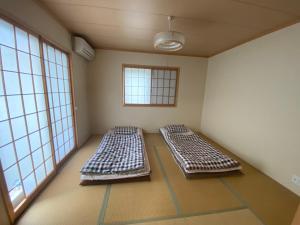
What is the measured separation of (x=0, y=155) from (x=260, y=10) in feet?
10.5

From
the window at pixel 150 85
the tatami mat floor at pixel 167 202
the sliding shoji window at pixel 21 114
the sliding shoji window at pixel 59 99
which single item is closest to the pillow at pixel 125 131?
the window at pixel 150 85

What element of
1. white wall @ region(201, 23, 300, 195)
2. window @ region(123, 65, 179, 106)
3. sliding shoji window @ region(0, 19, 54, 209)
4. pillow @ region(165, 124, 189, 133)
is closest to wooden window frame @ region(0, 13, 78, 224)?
sliding shoji window @ region(0, 19, 54, 209)

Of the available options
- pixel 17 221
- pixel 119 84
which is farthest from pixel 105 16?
pixel 17 221

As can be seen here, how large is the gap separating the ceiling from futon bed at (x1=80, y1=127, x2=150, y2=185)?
2.17 meters

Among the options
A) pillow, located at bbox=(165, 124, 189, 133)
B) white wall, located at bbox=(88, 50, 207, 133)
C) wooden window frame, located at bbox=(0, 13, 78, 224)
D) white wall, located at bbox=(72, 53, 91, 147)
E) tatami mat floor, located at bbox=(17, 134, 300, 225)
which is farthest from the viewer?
pillow, located at bbox=(165, 124, 189, 133)

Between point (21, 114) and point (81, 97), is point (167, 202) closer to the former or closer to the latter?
point (21, 114)

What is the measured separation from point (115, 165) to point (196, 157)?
143 cm

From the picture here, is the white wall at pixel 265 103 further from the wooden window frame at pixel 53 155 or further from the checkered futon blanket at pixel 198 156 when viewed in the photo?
the wooden window frame at pixel 53 155

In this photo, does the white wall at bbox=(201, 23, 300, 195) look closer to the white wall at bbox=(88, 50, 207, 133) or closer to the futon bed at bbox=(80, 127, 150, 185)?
the white wall at bbox=(88, 50, 207, 133)

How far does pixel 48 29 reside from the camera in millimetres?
1863

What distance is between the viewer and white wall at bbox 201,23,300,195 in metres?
1.87

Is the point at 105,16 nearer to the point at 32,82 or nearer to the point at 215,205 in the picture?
the point at 32,82

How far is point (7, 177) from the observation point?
1311mm

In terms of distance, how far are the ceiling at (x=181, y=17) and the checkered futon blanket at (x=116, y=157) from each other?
2.17 meters
